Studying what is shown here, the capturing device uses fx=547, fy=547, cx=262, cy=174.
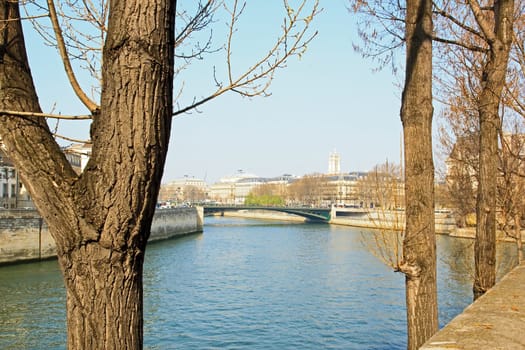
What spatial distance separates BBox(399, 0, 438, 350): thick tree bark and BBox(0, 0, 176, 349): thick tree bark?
2.34 m

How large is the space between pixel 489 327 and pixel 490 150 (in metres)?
2.78

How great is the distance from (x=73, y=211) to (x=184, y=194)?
137 meters

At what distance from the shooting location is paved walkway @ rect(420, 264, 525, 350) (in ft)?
8.71

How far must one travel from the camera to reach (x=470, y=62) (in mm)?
8953

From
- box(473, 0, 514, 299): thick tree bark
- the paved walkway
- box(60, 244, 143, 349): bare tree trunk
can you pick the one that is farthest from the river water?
box(60, 244, 143, 349): bare tree trunk

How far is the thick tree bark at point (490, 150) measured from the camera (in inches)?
214

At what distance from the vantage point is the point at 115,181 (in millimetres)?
1890

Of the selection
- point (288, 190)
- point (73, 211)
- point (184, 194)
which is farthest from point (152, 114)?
point (184, 194)

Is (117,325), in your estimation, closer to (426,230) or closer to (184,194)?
(426,230)

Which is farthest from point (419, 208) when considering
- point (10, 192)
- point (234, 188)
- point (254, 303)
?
point (234, 188)

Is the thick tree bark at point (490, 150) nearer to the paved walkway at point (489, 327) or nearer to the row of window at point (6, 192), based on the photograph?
the paved walkway at point (489, 327)

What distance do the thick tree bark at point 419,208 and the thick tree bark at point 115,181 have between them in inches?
92.0

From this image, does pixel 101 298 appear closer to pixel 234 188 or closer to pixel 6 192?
pixel 6 192

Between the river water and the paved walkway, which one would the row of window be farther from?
the paved walkway
